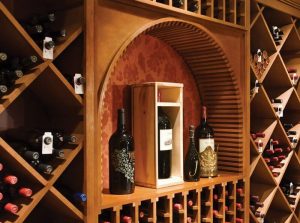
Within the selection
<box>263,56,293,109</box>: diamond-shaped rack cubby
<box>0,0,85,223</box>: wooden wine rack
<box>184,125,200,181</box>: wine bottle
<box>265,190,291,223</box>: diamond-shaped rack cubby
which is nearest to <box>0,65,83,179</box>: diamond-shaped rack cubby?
<box>0,0,85,223</box>: wooden wine rack

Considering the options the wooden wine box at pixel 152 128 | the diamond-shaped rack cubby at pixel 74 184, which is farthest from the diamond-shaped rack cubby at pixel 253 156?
the diamond-shaped rack cubby at pixel 74 184

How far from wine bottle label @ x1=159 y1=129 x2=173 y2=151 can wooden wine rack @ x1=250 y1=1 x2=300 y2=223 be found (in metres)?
0.70

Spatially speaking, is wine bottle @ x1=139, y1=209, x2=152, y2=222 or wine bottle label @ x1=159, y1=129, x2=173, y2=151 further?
wine bottle label @ x1=159, y1=129, x2=173, y2=151

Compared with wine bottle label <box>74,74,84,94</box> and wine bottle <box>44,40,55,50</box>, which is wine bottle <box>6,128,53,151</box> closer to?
wine bottle label <box>74,74,84,94</box>

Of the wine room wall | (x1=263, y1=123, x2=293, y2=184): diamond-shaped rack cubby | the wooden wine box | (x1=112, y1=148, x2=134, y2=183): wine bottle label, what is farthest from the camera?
(x1=263, y1=123, x2=293, y2=184): diamond-shaped rack cubby

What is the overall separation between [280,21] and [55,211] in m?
2.14

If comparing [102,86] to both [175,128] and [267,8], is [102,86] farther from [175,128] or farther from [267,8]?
[267,8]

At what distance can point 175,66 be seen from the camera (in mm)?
2367

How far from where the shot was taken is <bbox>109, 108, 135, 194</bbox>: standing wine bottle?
5.79ft

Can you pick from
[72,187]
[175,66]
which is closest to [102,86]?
[72,187]

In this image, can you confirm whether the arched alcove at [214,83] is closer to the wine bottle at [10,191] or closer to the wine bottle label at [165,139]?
the wine bottle label at [165,139]

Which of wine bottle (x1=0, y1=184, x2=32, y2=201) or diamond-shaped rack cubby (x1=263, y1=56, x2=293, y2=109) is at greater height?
diamond-shaped rack cubby (x1=263, y1=56, x2=293, y2=109)

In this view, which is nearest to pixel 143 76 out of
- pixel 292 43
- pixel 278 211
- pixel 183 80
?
pixel 183 80

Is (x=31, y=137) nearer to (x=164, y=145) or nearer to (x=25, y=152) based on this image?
(x=25, y=152)
